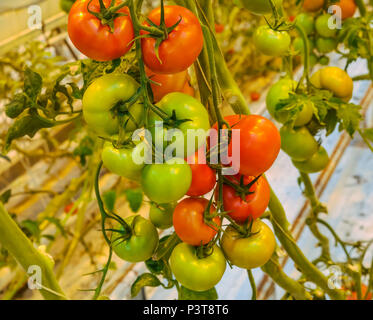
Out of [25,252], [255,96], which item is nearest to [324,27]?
[25,252]

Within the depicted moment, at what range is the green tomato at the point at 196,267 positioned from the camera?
1.24 feet

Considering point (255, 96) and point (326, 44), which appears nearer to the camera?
point (326, 44)

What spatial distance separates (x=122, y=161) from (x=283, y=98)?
1.06 ft

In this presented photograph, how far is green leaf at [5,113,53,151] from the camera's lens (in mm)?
406

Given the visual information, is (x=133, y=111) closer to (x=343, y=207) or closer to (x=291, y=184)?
(x=291, y=184)

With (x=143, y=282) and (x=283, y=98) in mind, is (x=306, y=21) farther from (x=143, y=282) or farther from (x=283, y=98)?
(x=143, y=282)

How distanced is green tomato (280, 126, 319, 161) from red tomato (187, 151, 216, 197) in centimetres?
27

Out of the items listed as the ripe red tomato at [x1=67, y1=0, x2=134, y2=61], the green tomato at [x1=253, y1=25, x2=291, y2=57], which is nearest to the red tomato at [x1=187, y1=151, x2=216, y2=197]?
the ripe red tomato at [x1=67, y1=0, x2=134, y2=61]

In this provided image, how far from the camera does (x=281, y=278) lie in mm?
537

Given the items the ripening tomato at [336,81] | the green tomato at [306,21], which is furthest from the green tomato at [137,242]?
the green tomato at [306,21]

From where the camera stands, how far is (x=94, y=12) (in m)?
0.30

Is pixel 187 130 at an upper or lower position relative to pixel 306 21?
upper

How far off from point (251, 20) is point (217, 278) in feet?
5.11

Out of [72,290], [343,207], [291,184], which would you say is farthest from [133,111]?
[343,207]
